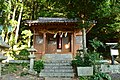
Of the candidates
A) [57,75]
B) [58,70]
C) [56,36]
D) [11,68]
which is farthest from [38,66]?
[56,36]

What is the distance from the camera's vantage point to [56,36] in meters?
20.0

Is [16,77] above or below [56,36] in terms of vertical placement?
below

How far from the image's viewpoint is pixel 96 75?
12109mm

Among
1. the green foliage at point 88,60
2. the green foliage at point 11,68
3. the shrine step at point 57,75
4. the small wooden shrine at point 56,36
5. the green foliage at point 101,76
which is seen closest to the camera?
the green foliage at point 101,76

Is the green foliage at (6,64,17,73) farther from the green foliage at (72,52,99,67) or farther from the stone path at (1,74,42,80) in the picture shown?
the green foliage at (72,52,99,67)

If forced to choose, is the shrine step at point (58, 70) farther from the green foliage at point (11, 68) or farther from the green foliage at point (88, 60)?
the green foliage at point (11, 68)

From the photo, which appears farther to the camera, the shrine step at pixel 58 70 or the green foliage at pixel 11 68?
Result: the green foliage at pixel 11 68

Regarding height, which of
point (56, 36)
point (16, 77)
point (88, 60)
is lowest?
point (16, 77)

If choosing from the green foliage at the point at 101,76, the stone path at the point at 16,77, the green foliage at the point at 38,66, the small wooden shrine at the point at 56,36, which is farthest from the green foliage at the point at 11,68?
the green foliage at the point at 101,76

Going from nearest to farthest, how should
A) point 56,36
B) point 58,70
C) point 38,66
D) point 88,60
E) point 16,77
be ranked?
point 16,77 < point 88,60 < point 58,70 < point 38,66 < point 56,36

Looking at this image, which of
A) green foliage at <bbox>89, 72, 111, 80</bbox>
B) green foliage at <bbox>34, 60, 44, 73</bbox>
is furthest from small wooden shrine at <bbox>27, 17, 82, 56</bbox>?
green foliage at <bbox>89, 72, 111, 80</bbox>

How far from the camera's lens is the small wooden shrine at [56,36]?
721 inches

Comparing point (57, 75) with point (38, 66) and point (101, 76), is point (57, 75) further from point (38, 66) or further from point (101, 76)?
point (101, 76)

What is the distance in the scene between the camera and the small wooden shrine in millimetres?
18309
